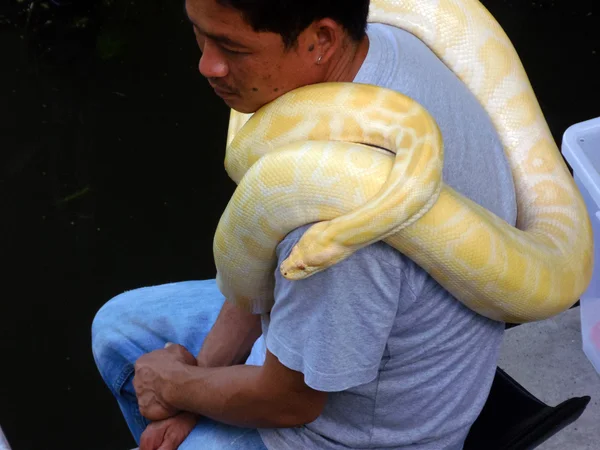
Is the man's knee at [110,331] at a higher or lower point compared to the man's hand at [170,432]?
higher

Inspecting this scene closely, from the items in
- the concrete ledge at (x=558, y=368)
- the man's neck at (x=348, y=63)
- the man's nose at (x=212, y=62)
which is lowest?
the concrete ledge at (x=558, y=368)

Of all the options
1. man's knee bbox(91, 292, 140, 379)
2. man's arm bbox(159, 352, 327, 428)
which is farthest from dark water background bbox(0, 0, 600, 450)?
man's arm bbox(159, 352, 327, 428)

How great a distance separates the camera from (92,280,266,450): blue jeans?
61.3 inches

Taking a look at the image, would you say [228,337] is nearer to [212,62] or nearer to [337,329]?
[337,329]

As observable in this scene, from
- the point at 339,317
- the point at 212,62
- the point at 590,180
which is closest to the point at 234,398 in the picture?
the point at 339,317

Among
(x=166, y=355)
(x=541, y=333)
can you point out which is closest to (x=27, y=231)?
(x=166, y=355)

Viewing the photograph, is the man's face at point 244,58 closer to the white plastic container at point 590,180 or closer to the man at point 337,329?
the man at point 337,329

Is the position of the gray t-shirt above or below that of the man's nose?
below

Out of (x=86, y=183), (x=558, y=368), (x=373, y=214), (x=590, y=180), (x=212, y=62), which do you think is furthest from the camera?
(x=86, y=183)

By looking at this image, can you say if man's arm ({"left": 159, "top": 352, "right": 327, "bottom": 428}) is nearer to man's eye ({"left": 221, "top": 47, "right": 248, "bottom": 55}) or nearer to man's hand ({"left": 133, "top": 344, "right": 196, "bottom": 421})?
man's hand ({"left": 133, "top": 344, "right": 196, "bottom": 421})

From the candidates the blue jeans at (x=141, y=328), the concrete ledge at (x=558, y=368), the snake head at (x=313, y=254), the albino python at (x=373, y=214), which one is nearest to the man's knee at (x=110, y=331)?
the blue jeans at (x=141, y=328)

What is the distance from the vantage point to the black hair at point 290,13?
3.29ft

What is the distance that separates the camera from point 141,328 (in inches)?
62.9

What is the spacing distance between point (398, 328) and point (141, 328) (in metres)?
0.64
